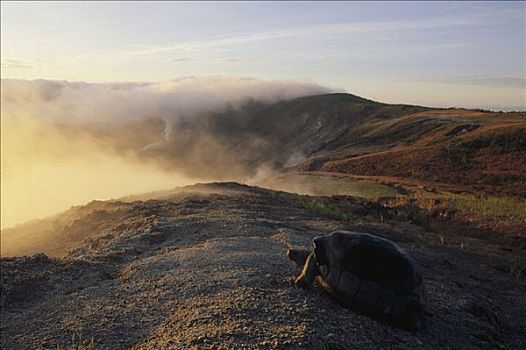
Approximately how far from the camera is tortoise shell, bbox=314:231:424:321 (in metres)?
9.05

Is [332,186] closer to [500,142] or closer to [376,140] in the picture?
[500,142]

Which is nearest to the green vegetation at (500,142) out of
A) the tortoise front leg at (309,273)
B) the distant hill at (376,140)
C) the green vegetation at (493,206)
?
the distant hill at (376,140)

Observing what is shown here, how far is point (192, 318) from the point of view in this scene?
30.7 ft

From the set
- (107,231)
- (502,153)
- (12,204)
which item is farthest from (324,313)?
(12,204)

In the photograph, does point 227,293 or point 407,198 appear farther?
point 407,198

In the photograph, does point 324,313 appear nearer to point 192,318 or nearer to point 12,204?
point 192,318

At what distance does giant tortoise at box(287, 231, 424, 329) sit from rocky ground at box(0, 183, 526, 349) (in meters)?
0.23

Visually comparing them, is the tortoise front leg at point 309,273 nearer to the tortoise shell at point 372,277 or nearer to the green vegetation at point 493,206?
the tortoise shell at point 372,277

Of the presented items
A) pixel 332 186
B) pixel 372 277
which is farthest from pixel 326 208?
pixel 372 277

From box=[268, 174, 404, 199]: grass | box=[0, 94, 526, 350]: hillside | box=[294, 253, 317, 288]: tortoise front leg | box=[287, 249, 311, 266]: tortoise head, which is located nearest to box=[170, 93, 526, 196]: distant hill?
box=[0, 94, 526, 350]: hillside

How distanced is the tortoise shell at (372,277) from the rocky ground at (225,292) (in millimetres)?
266

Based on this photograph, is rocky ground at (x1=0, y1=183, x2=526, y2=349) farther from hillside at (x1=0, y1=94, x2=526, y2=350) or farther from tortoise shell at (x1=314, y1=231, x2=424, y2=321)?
tortoise shell at (x1=314, y1=231, x2=424, y2=321)

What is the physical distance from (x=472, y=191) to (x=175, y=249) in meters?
23.9

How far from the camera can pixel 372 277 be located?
30.0ft
